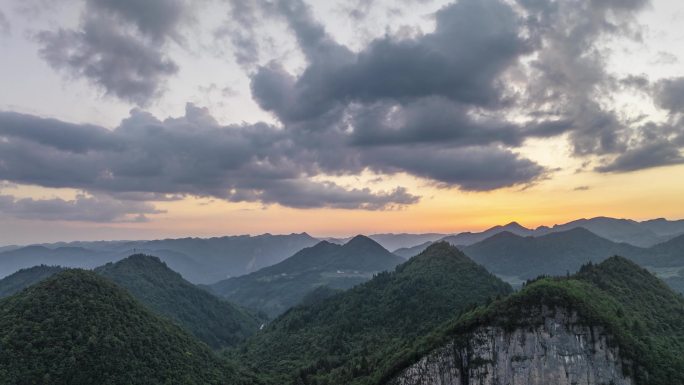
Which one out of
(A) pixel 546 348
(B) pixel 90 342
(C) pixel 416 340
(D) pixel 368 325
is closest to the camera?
(A) pixel 546 348

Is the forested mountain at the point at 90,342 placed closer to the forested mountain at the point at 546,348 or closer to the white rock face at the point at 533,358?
the forested mountain at the point at 546,348

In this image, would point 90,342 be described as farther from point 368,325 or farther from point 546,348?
point 546,348

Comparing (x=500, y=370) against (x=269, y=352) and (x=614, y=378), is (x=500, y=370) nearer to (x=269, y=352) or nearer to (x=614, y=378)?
(x=614, y=378)

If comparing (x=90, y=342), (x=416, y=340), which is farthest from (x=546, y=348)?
(x=90, y=342)

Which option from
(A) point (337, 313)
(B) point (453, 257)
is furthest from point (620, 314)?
(A) point (337, 313)

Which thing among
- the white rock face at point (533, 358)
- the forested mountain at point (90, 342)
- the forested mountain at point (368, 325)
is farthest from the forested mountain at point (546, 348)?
the forested mountain at point (90, 342)

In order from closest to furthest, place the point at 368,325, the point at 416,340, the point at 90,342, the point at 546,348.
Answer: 1. the point at 546,348
2. the point at 90,342
3. the point at 416,340
4. the point at 368,325
